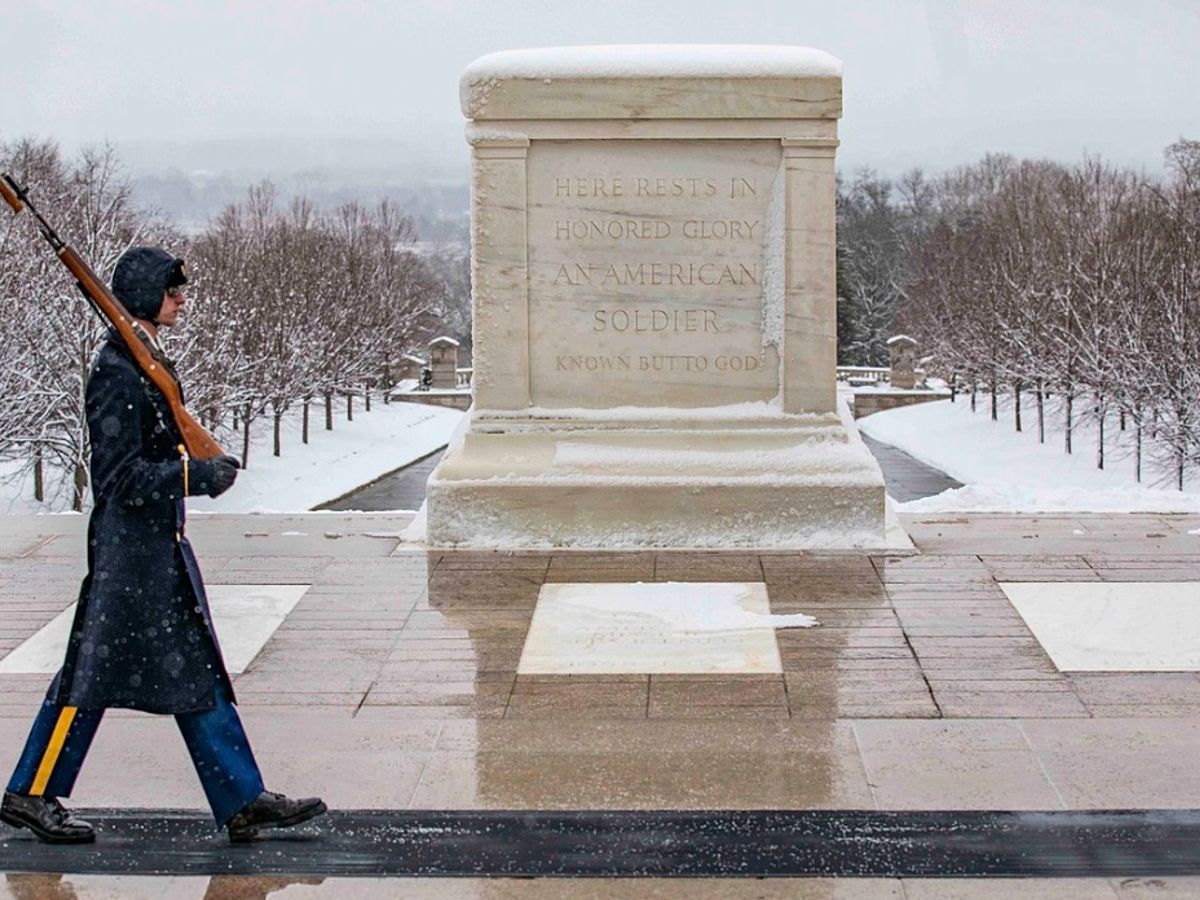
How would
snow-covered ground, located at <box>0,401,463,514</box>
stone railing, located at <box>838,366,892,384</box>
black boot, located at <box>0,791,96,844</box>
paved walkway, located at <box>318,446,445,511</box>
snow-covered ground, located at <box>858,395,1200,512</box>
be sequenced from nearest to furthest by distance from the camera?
1. black boot, located at <box>0,791,96,844</box>
2. snow-covered ground, located at <box>0,401,463,514</box>
3. paved walkway, located at <box>318,446,445,511</box>
4. snow-covered ground, located at <box>858,395,1200,512</box>
5. stone railing, located at <box>838,366,892,384</box>

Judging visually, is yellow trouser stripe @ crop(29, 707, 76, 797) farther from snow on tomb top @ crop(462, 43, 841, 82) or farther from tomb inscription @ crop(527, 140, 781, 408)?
snow on tomb top @ crop(462, 43, 841, 82)

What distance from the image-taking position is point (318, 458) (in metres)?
44.2

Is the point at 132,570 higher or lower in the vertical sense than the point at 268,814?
higher

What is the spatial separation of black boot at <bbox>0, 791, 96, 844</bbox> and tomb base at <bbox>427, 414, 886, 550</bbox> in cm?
409

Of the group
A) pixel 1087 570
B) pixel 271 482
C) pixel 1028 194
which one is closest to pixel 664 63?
pixel 1087 570

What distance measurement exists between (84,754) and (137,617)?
1.39ft

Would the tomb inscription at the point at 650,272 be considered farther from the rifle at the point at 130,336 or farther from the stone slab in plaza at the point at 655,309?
the rifle at the point at 130,336

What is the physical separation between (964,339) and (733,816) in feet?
157

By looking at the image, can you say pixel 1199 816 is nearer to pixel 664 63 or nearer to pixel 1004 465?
pixel 664 63

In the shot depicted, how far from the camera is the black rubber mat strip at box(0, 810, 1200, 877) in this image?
422 centimetres

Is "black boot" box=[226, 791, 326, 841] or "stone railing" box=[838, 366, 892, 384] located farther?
"stone railing" box=[838, 366, 892, 384]

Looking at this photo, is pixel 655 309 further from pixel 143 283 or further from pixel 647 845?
pixel 647 845

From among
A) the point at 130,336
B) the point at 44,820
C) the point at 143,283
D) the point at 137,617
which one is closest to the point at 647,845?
the point at 137,617

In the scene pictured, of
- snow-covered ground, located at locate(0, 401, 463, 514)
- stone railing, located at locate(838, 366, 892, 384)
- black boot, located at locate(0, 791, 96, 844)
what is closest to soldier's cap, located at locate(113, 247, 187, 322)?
black boot, located at locate(0, 791, 96, 844)
